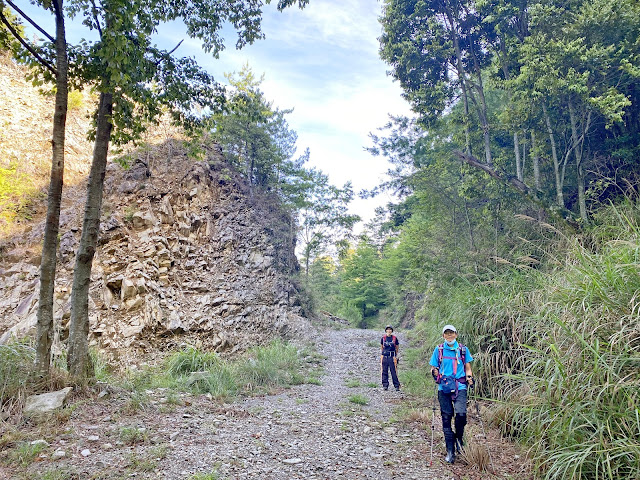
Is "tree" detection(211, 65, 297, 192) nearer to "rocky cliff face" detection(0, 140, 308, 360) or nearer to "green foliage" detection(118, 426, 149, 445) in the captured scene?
"rocky cliff face" detection(0, 140, 308, 360)

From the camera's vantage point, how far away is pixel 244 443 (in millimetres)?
4703

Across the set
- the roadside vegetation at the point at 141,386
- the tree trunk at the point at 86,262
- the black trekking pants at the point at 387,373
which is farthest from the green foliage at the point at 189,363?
the black trekking pants at the point at 387,373

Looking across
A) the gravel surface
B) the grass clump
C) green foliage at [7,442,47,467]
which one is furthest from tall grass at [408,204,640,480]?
green foliage at [7,442,47,467]

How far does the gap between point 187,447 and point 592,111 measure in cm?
1143

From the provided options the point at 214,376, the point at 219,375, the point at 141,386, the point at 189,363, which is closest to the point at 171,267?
the point at 189,363

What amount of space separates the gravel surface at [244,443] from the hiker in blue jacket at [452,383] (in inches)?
14.8

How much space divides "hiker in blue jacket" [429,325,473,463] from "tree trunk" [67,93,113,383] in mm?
5447

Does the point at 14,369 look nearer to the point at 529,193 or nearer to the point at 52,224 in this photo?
the point at 52,224

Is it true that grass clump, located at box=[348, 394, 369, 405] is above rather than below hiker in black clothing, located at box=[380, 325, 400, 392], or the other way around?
below

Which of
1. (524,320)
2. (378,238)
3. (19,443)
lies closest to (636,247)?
(524,320)

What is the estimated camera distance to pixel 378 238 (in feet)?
107

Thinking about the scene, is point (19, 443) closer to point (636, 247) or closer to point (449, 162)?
point (636, 247)

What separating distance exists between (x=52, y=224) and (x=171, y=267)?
777cm

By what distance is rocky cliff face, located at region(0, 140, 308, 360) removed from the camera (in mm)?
10078
